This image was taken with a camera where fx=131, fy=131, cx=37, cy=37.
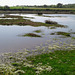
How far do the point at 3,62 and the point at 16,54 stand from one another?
396cm

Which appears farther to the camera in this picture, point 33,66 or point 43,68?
point 33,66

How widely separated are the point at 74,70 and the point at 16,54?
35.5ft

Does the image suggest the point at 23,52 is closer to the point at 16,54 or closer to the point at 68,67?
the point at 16,54

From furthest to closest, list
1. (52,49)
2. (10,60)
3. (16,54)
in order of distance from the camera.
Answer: (52,49), (16,54), (10,60)

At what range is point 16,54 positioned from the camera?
22.8 m

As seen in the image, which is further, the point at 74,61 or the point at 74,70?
the point at 74,61

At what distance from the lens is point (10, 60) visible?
2008cm

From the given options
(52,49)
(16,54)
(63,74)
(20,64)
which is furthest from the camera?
(52,49)

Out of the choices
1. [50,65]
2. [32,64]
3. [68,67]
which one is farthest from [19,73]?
[68,67]

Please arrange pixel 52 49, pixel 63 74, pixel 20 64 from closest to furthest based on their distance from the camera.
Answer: pixel 63 74 < pixel 20 64 < pixel 52 49

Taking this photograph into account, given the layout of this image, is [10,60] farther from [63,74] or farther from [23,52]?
[63,74]

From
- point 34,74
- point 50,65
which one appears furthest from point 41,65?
point 34,74

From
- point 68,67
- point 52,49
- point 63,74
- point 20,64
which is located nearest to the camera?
point 63,74

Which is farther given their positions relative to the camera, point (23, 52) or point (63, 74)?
point (23, 52)
